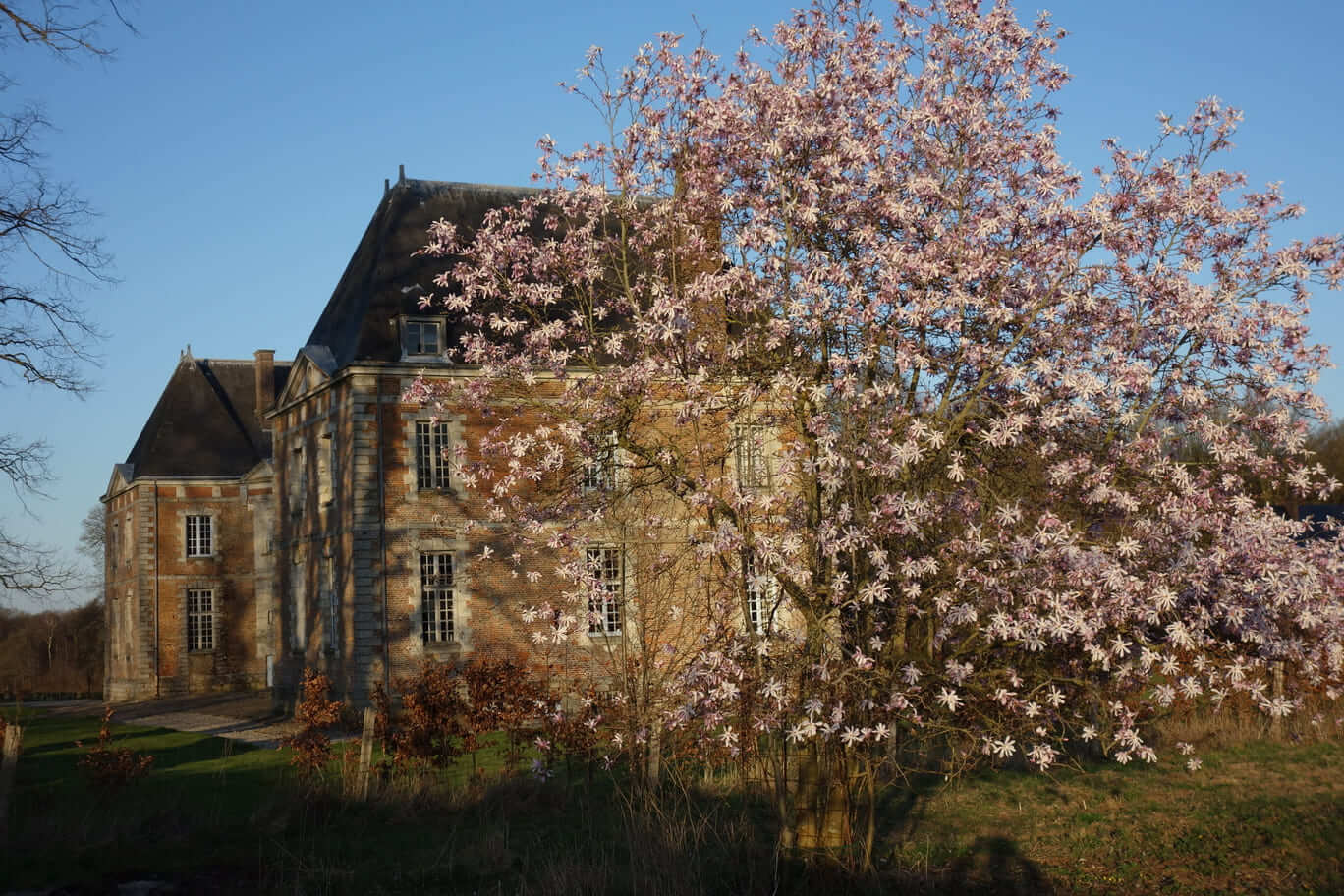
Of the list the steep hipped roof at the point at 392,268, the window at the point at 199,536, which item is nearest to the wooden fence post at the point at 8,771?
the steep hipped roof at the point at 392,268

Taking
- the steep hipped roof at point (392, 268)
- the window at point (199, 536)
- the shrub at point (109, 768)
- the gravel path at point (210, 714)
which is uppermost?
the steep hipped roof at point (392, 268)

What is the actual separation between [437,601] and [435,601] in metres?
0.04

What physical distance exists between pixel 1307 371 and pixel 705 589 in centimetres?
532

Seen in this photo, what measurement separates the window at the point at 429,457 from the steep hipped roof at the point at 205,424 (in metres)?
16.9

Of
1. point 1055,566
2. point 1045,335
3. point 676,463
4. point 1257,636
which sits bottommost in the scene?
point 1257,636

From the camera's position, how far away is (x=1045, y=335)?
9.05m

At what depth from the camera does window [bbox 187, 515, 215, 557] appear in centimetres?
4097

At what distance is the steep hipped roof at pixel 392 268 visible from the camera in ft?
88.8

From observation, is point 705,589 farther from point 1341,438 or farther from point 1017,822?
point 1341,438

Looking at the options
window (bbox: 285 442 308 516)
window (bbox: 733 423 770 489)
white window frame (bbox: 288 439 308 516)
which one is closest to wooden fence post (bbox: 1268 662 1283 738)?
window (bbox: 733 423 770 489)

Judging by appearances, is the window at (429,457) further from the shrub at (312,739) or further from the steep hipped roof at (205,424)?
the steep hipped roof at (205,424)

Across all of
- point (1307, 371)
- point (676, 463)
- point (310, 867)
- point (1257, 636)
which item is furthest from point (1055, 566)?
point (310, 867)

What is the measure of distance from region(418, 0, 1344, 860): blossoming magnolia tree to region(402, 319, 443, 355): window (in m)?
16.8

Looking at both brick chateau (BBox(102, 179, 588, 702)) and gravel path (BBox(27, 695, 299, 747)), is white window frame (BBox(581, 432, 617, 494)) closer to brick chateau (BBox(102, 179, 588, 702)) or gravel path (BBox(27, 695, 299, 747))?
brick chateau (BBox(102, 179, 588, 702))
